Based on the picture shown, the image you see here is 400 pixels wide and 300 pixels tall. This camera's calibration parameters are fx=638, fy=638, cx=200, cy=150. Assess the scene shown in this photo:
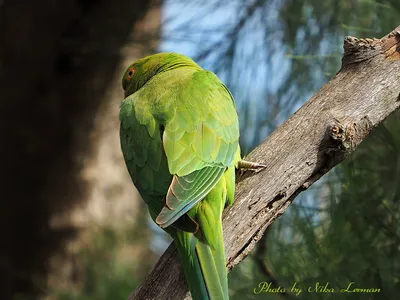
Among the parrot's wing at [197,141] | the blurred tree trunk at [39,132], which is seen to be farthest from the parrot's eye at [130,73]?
the blurred tree trunk at [39,132]

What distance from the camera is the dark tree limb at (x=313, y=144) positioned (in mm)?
1223

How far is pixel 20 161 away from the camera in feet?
9.57

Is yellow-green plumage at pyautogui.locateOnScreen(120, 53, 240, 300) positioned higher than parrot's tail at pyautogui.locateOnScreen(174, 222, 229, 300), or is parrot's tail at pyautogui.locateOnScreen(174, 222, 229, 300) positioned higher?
yellow-green plumage at pyautogui.locateOnScreen(120, 53, 240, 300)

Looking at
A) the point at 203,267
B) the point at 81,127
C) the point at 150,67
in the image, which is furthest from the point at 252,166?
the point at 81,127

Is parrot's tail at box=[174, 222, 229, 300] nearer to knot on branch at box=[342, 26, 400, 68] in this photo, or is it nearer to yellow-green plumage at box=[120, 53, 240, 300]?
yellow-green plumage at box=[120, 53, 240, 300]

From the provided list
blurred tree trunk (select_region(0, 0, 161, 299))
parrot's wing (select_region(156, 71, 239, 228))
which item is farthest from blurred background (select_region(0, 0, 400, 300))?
parrot's wing (select_region(156, 71, 239, 228))

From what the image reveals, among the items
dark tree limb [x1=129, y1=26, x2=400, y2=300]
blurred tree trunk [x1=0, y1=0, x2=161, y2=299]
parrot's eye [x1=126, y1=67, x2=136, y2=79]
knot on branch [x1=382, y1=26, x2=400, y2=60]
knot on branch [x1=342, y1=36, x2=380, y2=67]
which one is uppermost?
blurred tree trunk [x1=0, y1=0, x2=161, y2=299]

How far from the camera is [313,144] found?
4.07 feet

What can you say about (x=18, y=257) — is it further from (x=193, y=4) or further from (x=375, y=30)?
(x=375, y=30)

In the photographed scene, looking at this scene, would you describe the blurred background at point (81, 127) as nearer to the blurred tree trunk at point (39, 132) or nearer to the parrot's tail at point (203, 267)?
the blurred tree trunk at point (39, 132)

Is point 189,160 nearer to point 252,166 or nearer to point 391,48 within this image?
point 252,166

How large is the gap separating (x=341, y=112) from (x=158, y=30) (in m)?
1.64

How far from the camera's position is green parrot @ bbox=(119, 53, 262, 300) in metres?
1.20

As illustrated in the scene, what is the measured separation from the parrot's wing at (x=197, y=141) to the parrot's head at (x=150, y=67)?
0.21 m
